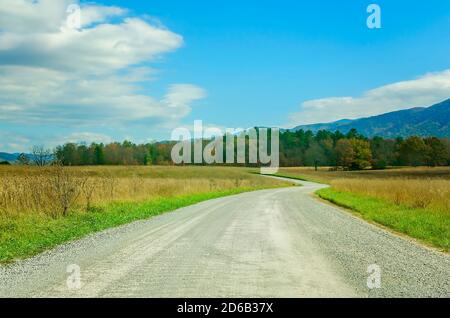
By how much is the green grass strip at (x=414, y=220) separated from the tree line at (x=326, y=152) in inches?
3154

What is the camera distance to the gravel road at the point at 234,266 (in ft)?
21.6

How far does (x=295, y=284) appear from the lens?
6.87 m

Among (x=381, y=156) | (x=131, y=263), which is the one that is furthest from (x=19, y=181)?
(x=381, y=156)

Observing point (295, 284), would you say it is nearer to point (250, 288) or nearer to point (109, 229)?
point (250, 288)

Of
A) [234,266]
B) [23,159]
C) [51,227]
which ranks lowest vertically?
[51,227]

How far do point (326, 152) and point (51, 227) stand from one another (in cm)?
13959

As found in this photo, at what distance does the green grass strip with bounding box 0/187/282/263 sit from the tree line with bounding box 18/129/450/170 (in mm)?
76386

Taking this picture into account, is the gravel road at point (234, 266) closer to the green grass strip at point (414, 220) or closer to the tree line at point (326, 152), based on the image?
the green grass strip at point (414, 220)

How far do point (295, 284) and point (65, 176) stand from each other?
47.2ft

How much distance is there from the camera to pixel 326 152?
14850 centimetres

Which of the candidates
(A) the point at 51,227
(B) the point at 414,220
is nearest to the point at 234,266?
(A) the point at 51,227

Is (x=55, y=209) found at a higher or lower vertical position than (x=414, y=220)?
higher

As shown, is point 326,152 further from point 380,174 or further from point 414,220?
point 414,220
